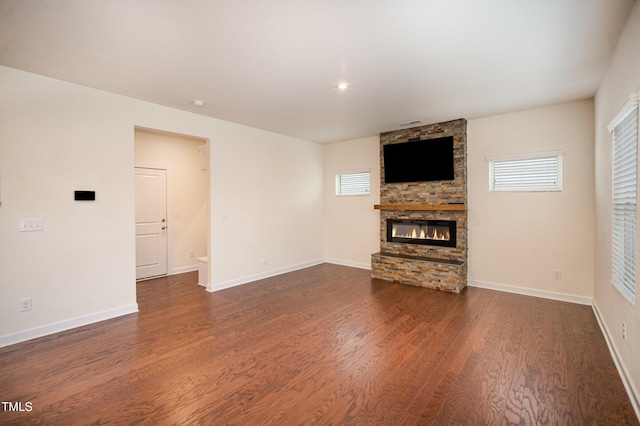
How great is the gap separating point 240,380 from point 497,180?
4.55 m

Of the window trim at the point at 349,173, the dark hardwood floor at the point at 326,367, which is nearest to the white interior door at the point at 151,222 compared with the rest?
the dark hardwood floor at the point at 326,367

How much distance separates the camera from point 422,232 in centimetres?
540

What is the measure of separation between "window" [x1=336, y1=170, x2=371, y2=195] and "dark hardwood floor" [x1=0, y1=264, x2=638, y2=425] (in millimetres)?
2903

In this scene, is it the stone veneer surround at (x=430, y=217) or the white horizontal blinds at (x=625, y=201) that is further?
the stone veneer surround at (x=430, y=217)

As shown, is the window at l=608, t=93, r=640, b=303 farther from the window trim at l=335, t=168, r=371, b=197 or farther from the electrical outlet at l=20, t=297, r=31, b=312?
the electrical outlet at l=20, t=297, r=31, b=312

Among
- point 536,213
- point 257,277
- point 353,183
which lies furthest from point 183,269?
point 536,213

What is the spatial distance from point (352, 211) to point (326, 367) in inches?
169

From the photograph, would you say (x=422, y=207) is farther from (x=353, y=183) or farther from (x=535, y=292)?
(x=535, y=292)

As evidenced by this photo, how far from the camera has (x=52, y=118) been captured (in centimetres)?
323

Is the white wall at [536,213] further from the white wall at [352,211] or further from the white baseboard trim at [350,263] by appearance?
the white baseboard trim at [350,263]

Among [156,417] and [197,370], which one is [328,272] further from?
[156,417]

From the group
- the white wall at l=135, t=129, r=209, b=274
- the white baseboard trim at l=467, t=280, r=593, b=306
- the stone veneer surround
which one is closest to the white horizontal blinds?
the white baseboard trim at l=467, t=280, r=593, b=306

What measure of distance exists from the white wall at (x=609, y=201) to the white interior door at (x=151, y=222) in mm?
6496

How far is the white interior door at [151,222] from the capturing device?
18.3ft
